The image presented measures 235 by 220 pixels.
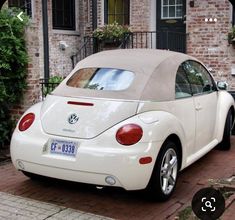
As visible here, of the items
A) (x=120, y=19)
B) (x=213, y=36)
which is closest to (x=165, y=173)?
(x=213, y=36)

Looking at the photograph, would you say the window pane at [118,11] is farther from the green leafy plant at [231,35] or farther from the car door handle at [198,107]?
the car door handle at [198,107]

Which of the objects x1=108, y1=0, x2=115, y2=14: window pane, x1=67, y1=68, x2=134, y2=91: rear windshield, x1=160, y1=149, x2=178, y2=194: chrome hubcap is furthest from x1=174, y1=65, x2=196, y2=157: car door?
x1=108, y1=0, x2=115, y2=14: window pane

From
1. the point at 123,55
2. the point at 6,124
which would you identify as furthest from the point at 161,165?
the point at 6,124

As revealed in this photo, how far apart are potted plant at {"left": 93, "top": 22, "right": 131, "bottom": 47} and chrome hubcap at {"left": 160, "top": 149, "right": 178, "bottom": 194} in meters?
8.84

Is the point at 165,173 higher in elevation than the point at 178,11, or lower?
lower

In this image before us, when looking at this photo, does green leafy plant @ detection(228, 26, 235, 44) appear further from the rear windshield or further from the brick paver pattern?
the brick paver pattern

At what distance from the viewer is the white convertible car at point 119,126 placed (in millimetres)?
4504

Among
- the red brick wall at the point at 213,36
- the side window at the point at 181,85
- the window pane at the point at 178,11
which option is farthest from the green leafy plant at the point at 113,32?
the side window at the point at 181,85

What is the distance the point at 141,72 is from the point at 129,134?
98 cm

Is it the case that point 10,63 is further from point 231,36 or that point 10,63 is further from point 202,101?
point 231,36

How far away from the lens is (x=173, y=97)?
529cm

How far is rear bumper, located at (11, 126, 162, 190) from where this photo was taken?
4434 millimetres

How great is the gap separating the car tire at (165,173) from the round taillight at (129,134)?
0.38 metres

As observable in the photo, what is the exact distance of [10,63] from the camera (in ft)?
22.7
